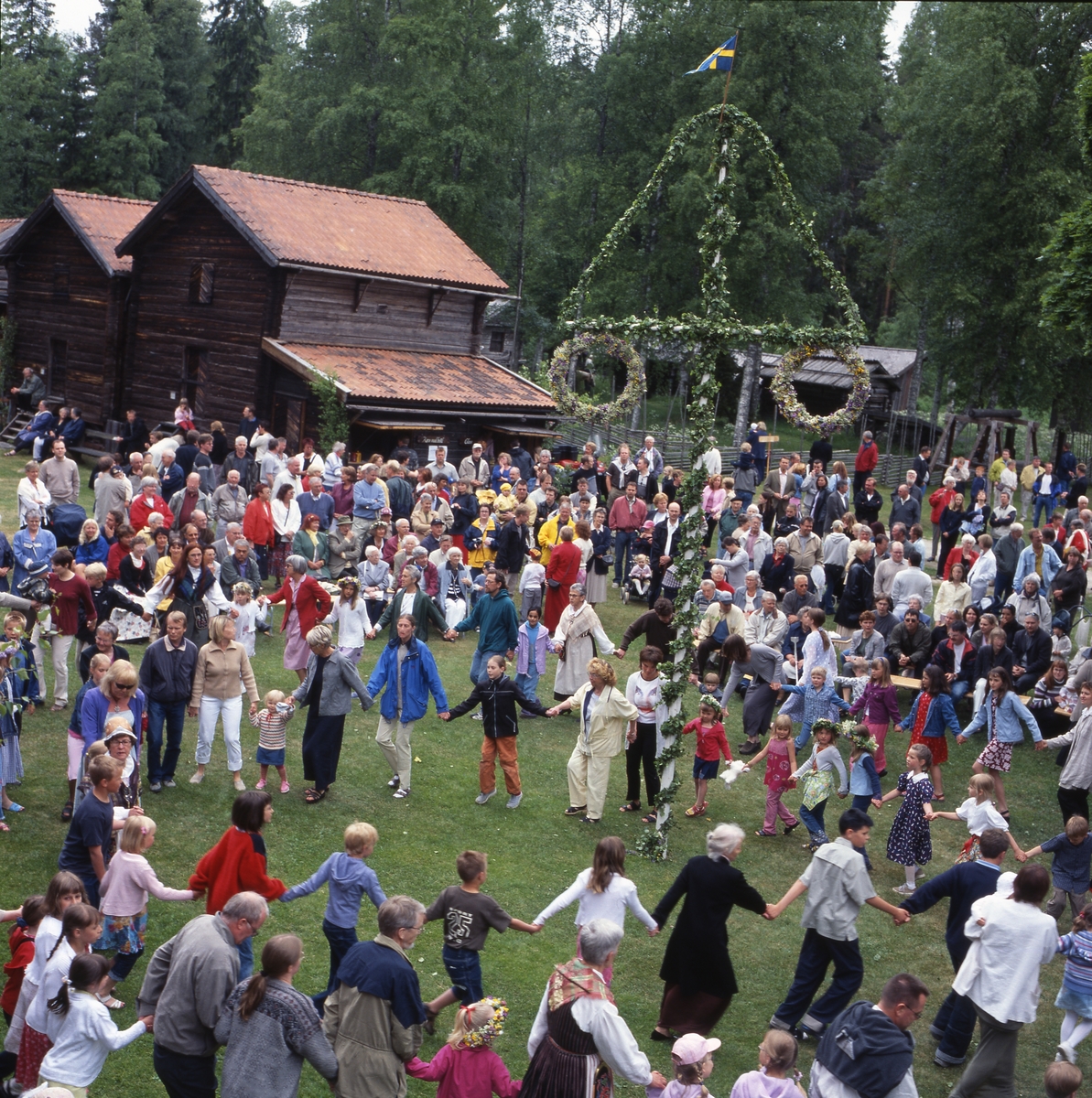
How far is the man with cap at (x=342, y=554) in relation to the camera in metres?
17.4

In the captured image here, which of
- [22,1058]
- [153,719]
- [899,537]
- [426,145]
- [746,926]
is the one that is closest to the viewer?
[22,1058]

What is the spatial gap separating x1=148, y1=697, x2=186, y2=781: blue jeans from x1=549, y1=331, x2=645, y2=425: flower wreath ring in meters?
4.37

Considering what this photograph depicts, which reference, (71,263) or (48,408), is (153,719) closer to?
(48,408)

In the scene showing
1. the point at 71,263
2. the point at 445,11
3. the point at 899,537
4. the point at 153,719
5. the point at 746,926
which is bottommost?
the point at 746,926

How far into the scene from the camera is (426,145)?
38688mm

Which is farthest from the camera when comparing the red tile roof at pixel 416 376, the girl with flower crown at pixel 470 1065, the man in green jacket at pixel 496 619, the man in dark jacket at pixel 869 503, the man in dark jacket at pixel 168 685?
the red tile roof at pixel 416 376

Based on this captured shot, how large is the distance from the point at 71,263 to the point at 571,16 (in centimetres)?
1879

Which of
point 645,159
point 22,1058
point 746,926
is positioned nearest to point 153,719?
point 22,1058

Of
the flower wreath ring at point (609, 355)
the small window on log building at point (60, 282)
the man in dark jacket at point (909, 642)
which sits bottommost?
the man in dark jacket at point (909, 642)

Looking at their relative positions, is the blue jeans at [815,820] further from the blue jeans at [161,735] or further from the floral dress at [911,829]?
the blue jeans at [161,735]

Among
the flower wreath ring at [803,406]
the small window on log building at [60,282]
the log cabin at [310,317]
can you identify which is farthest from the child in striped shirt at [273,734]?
the small window on log building at [60,282]

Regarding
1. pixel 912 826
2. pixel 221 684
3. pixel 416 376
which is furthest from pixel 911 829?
pixel 416 376

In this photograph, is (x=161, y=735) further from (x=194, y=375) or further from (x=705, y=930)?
(x=194, y=375)

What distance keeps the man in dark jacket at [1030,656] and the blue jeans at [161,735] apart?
9853 mm
